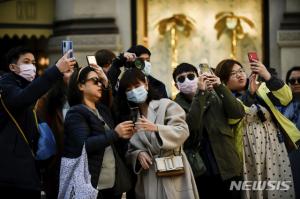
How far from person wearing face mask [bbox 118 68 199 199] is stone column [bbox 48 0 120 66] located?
753 centimetres

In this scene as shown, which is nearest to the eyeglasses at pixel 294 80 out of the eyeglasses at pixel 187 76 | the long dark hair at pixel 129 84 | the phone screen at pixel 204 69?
the eyeglasses at pixel 187 76

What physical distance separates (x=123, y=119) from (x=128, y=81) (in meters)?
0.55

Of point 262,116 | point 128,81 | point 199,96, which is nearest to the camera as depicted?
point 128,81

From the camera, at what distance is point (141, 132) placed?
6.65m

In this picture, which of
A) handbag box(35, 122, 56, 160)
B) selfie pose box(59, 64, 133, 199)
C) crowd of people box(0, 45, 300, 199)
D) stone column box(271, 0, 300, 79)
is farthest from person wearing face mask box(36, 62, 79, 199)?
stone column box(271, 0, 300, 79)

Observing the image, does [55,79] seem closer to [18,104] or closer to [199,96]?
[18,104]

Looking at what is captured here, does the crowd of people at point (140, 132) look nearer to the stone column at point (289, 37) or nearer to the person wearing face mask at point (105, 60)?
the person wearing face mask at point (105, 60)

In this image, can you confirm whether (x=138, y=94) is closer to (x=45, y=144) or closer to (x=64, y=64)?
(x=64, y=64)

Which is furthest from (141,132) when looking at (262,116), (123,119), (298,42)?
(298,42)

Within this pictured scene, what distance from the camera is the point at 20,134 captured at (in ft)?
20.4

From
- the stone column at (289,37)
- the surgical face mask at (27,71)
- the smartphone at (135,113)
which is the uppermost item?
the stone column at (289,37)

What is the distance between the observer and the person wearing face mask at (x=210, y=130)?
710 cm

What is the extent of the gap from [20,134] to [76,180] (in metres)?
0.66

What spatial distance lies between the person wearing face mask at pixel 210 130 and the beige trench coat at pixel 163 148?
0.50m
